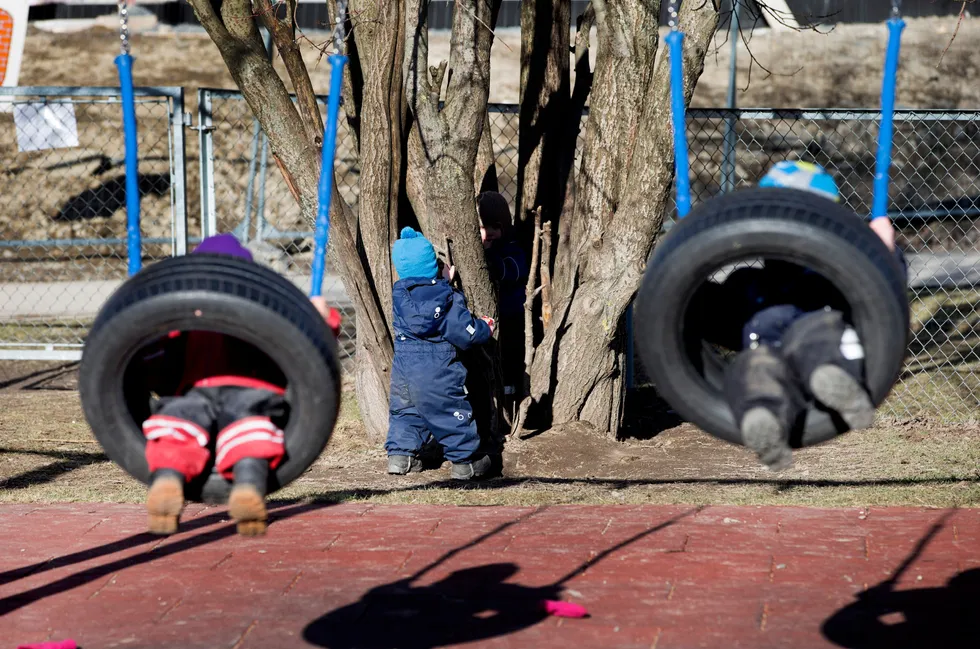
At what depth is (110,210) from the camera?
47.5 ft

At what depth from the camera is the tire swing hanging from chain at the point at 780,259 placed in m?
3.47

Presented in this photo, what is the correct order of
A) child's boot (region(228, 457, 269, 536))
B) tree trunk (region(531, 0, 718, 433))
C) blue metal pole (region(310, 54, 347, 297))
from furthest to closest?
tree trunk (region(531, 0, 718, 433)) → blue metal pole (region(310, 54, 347, 297)) → child's boot (region(228, 457, 269, 536))

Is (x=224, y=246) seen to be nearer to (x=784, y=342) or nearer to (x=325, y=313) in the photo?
(x=325, y=313)

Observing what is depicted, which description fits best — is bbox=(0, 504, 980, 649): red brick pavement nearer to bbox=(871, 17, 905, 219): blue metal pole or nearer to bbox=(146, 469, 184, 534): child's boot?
bbox=(146, 469, 184, 534): child's boot

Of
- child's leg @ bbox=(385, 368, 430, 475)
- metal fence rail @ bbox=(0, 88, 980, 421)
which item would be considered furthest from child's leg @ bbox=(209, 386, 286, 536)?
metal fence rail @ bbox=(0, 88, 980, 421)

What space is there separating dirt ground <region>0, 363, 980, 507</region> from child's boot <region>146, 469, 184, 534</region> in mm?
2884

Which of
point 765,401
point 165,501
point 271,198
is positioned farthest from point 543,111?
point 271,198

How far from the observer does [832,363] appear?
3520 millimetres

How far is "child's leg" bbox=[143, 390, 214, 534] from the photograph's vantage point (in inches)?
141

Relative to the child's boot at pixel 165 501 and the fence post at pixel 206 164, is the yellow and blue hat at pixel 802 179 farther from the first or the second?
the fence post at pixel 206 164

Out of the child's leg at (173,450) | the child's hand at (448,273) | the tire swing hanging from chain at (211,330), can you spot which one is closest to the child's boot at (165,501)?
the child's leg at (173,450)

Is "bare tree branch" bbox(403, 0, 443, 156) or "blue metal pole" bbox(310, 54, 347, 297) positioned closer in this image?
"blue metal pole" bbox(310, 54, 347, 297)

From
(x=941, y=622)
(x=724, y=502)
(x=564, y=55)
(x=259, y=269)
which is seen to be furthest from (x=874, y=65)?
(x=259, y=269)

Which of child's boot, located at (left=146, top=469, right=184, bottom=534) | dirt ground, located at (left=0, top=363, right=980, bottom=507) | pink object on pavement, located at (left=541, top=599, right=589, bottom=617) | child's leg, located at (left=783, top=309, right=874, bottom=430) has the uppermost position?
child's leg, located at (left=783, top=309, right=874, bottom=430)
